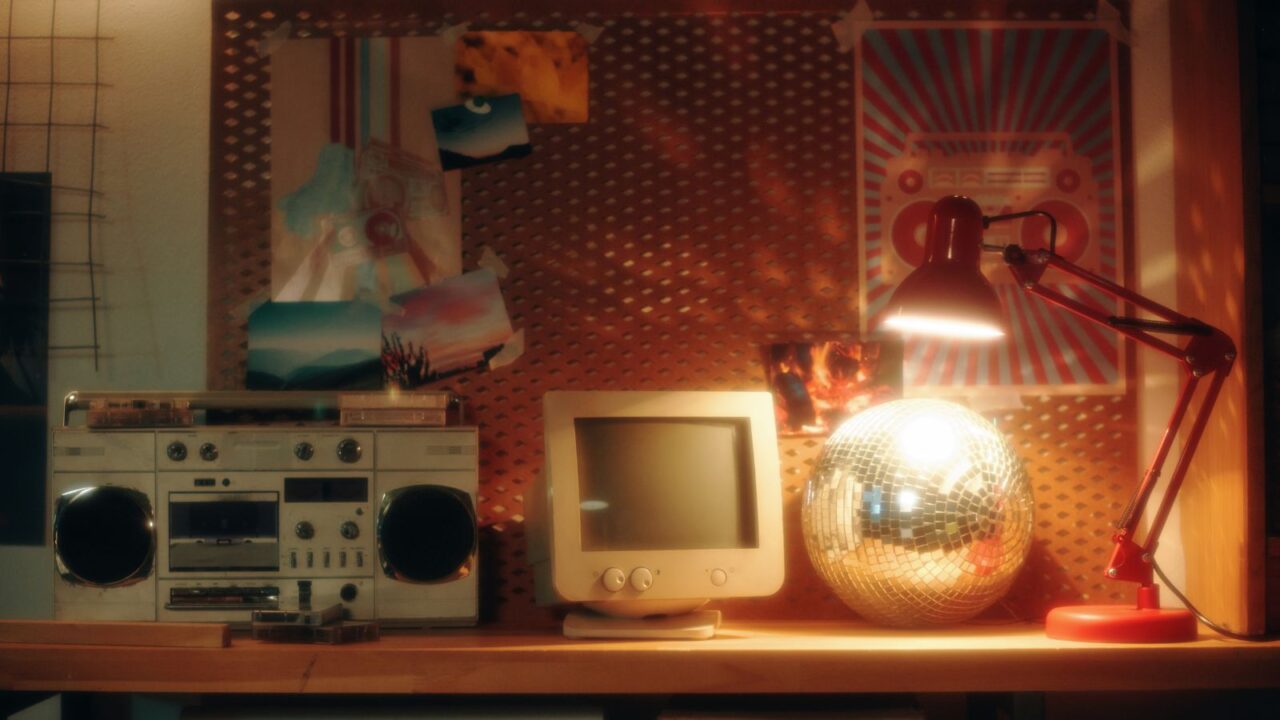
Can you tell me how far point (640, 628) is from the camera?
3.91ft

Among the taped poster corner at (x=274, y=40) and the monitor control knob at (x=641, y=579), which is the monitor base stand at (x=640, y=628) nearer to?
the monitor control knob at (x=641, y=579)

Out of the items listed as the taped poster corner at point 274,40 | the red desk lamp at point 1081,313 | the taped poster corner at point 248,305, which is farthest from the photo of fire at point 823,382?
the taped poster corner at point 274,40

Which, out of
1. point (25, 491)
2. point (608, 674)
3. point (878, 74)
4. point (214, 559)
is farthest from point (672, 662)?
point (25, 491)

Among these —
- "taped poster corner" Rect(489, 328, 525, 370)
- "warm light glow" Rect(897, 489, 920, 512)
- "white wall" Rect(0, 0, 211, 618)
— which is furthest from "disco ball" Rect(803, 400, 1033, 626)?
"white wall" Rect(0, 0, 211, 618)

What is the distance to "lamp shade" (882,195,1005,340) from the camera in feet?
3.89

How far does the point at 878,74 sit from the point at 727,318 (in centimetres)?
43

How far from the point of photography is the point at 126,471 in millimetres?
1224

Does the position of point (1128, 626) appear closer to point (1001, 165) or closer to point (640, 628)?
point (640, 628)

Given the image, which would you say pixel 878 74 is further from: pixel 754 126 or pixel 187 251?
pixel 187 251

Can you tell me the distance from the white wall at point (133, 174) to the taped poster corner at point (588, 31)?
22.0 inches

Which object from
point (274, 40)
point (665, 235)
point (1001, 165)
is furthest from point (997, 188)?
point (274, 40)

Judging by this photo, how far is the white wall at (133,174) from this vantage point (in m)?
1.49

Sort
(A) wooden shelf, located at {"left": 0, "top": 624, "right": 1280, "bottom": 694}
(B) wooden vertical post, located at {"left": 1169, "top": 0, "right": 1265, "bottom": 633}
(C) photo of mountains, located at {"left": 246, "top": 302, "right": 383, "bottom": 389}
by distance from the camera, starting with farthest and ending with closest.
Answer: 1. (C) photo of mountains, located at {"left": 246, "top": 302, "right": 383, "bottom": 389}
2. (B) wooden vertical post, located at {"left": 1169, "top": 0, "right": 1265, "bottom": 633}
3. (A) wooden shelf, located at {"left": 0, "top": 624, "right": 1280, "bottom": 694}

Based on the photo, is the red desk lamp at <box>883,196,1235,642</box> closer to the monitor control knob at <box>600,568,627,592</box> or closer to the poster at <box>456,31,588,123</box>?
the monitor control knob at <box>600,568,627,592</box>
